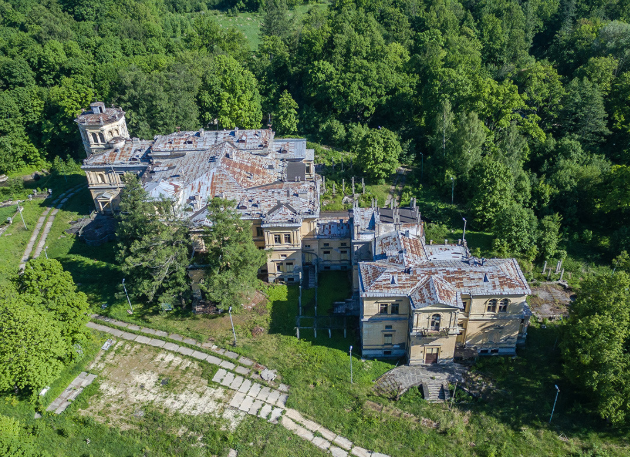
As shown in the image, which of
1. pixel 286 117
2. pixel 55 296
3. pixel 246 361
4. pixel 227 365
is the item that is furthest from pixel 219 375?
pixel 286 117

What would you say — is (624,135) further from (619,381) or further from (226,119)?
(226,119)

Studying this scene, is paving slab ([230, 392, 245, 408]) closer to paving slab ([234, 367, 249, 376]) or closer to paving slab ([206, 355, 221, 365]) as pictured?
paving slab ([234, 367, 249, 376])

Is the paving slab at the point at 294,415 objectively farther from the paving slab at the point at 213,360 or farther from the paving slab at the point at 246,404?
the paving slab at the point at 213,360

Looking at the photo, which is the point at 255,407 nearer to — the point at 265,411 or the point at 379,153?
the point at 265,411

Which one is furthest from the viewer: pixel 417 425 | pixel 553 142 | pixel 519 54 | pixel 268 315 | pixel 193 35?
pixel 193 35

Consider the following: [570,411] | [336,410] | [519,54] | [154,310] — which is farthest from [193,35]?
[570,411]

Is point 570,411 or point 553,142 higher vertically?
point 553,142
